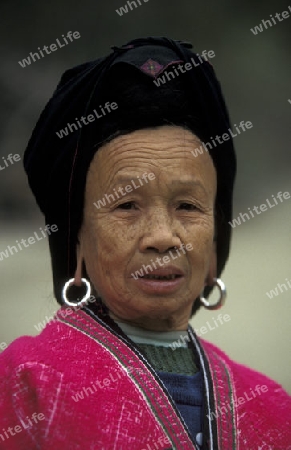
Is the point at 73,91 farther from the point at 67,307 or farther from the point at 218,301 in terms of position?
the point at 218,301

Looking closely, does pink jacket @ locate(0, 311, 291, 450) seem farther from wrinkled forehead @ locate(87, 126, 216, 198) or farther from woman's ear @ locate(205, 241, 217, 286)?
wrinkled forehead @ locate(87, 126, 216, 198)

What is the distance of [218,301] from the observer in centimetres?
228

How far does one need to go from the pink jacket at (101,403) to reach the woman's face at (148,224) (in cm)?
13

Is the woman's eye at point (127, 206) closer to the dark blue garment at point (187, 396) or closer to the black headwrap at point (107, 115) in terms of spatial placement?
the black headwrap at point (107, 115)

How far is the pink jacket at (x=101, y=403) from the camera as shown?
1.76 metres

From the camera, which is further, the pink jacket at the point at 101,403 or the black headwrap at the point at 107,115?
the black headwrap at the point at 107,115

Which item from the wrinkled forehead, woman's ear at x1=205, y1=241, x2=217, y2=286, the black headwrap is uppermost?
the black headwrap

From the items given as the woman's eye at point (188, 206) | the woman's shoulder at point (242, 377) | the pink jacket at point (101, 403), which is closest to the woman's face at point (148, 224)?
the woman's eye at point (188, 206)

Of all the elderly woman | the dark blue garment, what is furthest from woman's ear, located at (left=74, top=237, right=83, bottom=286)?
the dark blue garment

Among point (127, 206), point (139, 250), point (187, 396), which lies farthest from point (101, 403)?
point (127, 206)

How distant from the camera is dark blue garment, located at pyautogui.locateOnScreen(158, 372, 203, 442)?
6.36ft

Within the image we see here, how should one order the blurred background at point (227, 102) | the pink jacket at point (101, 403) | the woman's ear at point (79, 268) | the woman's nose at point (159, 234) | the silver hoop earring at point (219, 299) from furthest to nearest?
1. the blurred background at point (227, 102)
2. the silver hoop earring at point (219, 299)
3. the woman's ear at point (79, 268)
4. the woman's nose at point (159, 234)
5. the pink jacket at point (101, 403)

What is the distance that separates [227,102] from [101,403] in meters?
3.51

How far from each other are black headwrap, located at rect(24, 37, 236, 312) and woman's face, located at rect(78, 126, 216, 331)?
40mm
